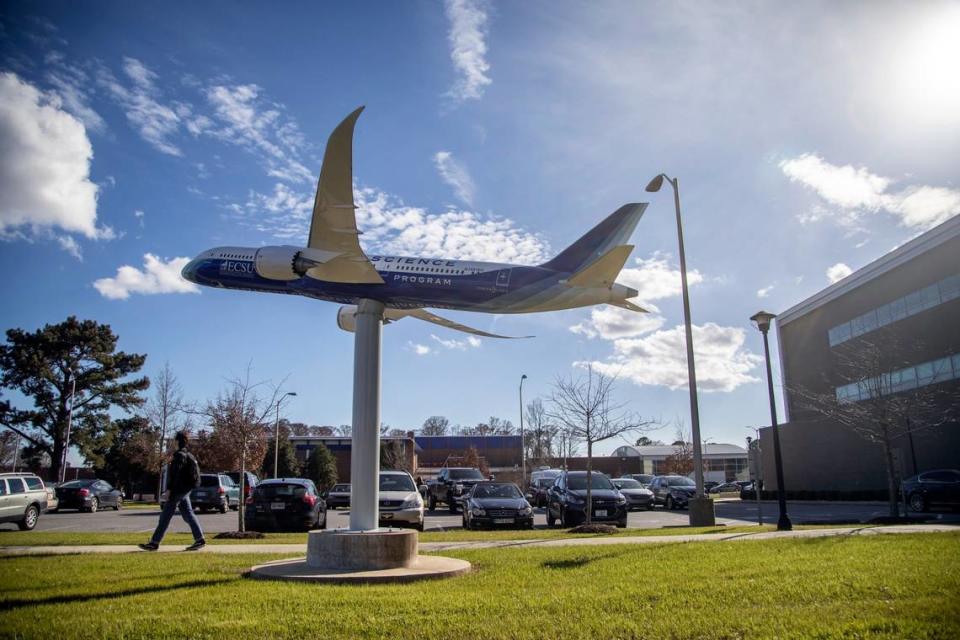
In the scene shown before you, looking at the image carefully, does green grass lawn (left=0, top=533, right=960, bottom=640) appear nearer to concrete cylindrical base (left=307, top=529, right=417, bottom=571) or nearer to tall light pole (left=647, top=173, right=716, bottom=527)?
concrete cylindrical base (left=307, top=529, right=417, bottom=571)

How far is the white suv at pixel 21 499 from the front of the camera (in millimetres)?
16995

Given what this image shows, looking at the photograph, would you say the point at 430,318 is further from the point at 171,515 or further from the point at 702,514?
the point at 702,514

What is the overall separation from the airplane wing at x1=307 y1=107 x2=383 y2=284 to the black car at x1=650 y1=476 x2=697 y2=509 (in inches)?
878

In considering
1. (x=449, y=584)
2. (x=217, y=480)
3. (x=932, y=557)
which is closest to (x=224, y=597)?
(x=449, y=584)

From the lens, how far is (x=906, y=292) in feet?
105

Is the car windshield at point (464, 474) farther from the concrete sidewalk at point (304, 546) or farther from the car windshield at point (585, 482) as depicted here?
the concrete sidewalk at point (304, 546)

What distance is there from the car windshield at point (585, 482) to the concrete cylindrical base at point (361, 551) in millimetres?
10663

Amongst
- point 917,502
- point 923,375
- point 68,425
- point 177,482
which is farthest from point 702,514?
point 68,425

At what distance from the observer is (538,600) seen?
6.05 m

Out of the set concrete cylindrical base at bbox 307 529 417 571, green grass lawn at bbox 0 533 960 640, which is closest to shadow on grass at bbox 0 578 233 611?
green grass lawn at bbox 0 533 960 640

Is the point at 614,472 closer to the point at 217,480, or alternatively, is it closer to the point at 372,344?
the point at 217,480

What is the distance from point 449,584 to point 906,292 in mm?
32494

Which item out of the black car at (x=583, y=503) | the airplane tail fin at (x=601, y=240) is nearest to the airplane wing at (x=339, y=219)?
the airplane tail fin at (x=601, y=240)

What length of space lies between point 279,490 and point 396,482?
287cm
